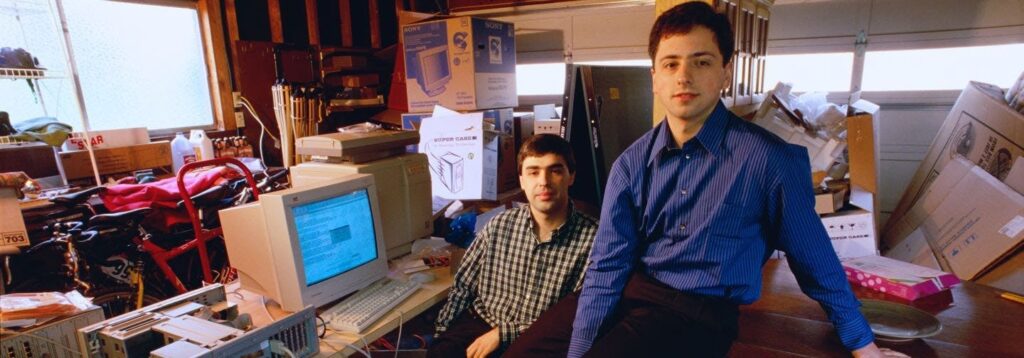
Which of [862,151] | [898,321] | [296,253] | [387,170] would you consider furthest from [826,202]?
[296,253]

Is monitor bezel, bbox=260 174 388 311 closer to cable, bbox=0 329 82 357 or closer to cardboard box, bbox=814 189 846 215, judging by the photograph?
cable, bbox=0 329 82 357

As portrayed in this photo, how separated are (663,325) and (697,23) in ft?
2.67

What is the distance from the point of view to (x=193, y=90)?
407cm

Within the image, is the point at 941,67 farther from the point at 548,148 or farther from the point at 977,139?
the point at 548,148

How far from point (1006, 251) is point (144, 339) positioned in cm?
329

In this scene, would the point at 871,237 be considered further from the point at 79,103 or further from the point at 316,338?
the point at 79,103

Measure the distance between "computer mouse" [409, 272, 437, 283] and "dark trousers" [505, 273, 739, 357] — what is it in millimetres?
711

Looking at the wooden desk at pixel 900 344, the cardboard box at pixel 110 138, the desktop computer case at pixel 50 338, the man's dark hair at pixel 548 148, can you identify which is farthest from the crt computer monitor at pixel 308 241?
the cardboard box at pixel 110 138

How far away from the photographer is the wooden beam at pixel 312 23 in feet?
15.5

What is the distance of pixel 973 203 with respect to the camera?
96.2 inches

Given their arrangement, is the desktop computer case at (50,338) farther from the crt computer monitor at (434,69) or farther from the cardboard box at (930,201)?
the cardboard box at (930,201)

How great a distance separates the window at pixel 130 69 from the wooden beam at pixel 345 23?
1.34 meters

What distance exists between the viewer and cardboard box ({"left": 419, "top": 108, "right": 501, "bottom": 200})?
2686 millimetres

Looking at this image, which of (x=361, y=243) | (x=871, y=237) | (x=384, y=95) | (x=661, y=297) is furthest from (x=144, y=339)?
(x=384, y=95)
